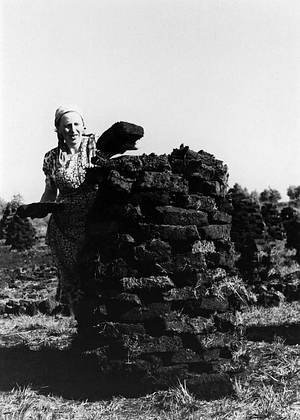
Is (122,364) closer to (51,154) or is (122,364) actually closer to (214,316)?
(214,316)

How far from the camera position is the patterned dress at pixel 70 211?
5.20 meters

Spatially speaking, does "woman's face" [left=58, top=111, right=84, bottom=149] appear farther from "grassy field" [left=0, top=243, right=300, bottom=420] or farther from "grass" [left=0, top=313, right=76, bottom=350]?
"grass" [left=0, top=313, right=76, bottom=350]

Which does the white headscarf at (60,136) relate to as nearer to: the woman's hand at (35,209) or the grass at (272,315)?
the woman's hand at (35,209)

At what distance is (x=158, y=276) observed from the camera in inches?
180

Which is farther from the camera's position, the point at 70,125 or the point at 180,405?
the point at 70,125

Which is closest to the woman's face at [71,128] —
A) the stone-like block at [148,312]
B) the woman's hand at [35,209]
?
the woman's hand at [35,209]

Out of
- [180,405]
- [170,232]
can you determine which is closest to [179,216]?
[170,232]

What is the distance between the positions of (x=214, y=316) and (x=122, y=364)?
3.26ft

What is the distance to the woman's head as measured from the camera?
17.2 ft

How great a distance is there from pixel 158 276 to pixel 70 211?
1299 mm

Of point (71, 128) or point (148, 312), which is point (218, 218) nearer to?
point (148, 312)

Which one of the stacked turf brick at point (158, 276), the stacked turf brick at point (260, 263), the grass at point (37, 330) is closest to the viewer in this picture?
the stacked turf brick at point (158, 276)

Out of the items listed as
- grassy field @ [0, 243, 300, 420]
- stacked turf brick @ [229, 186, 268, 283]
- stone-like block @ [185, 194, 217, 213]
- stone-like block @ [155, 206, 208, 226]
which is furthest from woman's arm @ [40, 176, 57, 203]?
stacked turf brick @ [229, 186, 268, 283]

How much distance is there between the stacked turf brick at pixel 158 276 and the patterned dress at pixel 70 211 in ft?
0.64
